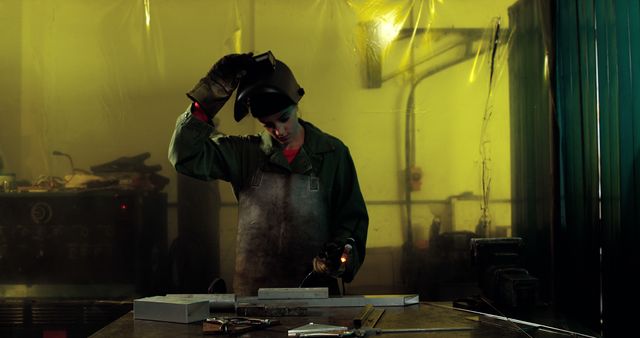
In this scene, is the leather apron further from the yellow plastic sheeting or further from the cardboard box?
the cardboard box

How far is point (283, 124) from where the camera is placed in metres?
2.62

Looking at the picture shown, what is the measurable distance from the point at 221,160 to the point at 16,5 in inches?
55.0

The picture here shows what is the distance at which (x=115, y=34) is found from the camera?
3.24m

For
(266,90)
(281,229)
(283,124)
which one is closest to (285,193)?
(281,229)

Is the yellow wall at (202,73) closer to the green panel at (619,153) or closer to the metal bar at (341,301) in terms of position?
the green panel at (619,153)

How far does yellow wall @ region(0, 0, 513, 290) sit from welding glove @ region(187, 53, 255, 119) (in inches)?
32.6

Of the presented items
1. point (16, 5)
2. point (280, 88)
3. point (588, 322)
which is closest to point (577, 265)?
point (588, 322)

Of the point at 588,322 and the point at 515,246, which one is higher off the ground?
the point at 515,246

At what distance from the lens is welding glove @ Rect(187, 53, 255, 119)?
2412 mm

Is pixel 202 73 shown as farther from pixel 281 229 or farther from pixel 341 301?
pixel 341 301

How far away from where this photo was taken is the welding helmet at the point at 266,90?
246cm

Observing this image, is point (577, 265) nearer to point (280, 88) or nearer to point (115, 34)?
point (280, 88)

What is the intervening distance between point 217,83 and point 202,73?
862mm

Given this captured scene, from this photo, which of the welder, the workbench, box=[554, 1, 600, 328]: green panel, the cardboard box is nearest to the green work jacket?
the welder
